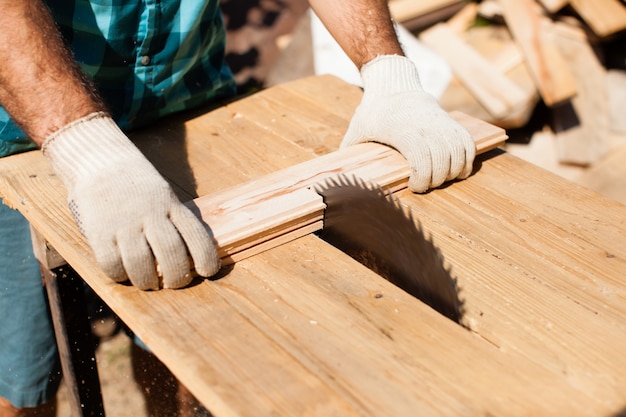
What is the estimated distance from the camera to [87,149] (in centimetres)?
169

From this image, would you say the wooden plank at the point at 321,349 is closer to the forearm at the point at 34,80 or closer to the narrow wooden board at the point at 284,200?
the narrow wooden board at the point at 284,200

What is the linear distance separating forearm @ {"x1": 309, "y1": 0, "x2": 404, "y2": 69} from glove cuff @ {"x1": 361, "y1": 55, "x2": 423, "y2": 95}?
50mm

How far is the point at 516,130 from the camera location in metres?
4.84

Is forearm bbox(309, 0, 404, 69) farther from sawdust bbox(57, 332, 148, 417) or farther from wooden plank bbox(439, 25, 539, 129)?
wooden plank bbox(439, 25, 539, 129)

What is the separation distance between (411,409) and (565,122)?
12.5 feet

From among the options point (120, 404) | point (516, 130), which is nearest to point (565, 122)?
point (516, 130)

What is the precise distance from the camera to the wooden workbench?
132 centimetres

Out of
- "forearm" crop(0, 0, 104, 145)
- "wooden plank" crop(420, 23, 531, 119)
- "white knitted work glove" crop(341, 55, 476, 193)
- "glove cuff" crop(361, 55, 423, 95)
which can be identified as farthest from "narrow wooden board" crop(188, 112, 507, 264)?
"wooden plank" crop(420, 23, 531, 119)

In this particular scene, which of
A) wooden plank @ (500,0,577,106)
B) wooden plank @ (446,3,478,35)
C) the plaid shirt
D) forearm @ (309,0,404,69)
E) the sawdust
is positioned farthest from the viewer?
wooden plank @ (446,3,478,35)

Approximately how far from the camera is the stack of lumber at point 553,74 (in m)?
4.37

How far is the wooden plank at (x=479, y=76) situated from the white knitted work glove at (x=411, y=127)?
2.27 meters

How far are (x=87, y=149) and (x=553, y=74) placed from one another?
11.3 feet

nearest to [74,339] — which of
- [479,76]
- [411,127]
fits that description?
[411,127]

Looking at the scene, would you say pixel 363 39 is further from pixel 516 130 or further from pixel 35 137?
pixel 516 130
